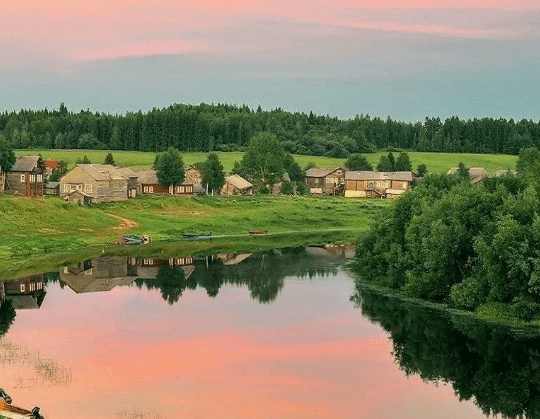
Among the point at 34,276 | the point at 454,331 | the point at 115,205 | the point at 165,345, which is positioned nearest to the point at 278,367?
the point at 165,345

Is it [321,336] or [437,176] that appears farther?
[437,176]

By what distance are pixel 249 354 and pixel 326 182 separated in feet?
471

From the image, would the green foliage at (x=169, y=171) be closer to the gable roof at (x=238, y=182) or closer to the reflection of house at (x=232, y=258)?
the gable roof at (x=238, y=182)

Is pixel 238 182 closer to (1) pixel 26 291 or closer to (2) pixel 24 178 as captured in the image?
(2) pixel 24 178

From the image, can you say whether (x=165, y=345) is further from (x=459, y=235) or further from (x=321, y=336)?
(x=459, y=235)

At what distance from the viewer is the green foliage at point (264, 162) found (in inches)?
7062

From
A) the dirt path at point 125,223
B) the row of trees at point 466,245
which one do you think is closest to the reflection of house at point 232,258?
the row of trees at point 466,245

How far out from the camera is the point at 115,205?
135 meters

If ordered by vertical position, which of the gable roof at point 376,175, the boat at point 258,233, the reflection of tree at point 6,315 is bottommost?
the boat at point 258,233

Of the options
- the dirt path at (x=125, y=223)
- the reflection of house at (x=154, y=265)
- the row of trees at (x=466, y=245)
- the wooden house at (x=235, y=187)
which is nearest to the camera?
the row of trees at (x=466, y=245)

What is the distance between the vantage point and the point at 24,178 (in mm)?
134250

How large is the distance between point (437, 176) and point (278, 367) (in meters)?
40.8

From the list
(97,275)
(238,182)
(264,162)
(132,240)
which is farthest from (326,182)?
(97,275)

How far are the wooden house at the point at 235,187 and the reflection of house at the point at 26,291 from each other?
89236 millimetres
